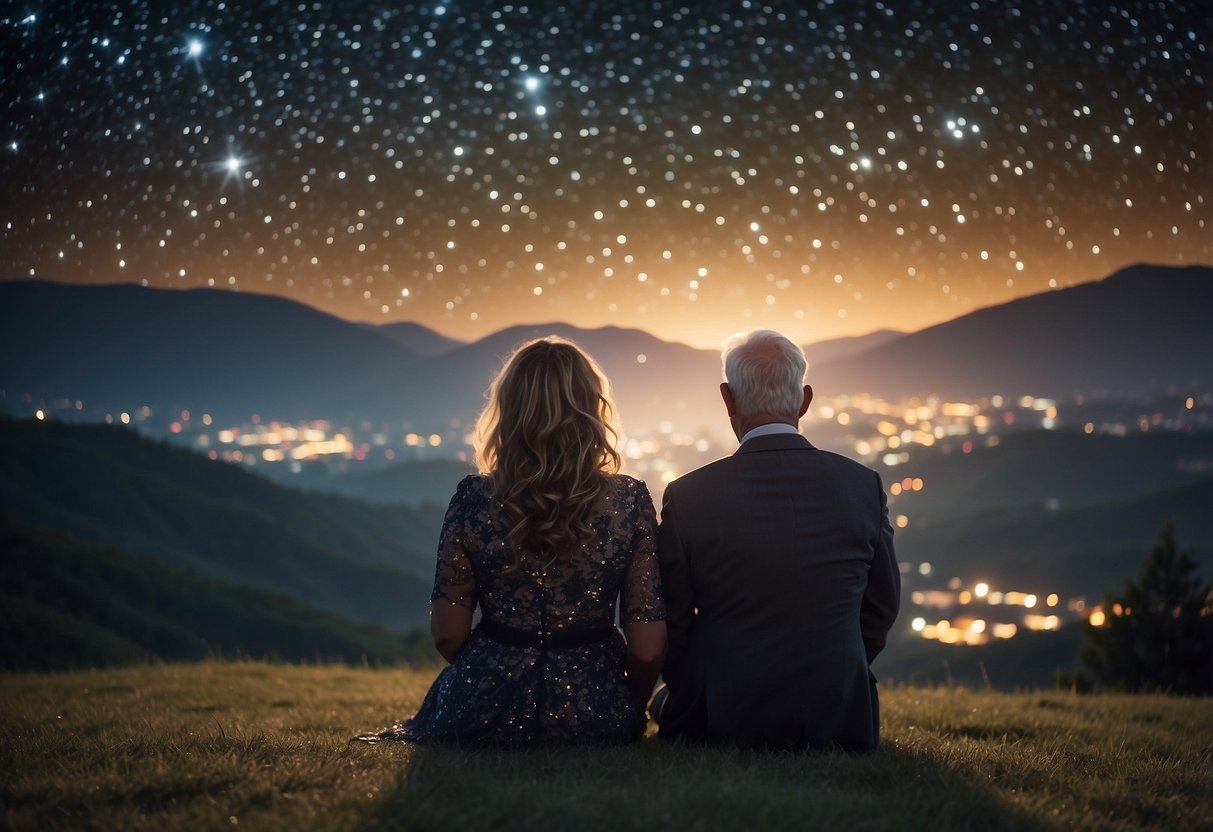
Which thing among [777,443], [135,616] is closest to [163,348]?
[135,616]

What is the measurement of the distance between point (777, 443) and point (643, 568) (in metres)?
0.73

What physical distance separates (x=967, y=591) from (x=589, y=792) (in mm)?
90249

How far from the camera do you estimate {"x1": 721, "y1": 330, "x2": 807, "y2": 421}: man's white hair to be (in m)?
3.27

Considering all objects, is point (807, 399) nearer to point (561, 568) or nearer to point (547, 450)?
point (547, 450)

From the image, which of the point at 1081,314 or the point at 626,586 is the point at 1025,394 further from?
the point at 626,586

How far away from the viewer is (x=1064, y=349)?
404 ft

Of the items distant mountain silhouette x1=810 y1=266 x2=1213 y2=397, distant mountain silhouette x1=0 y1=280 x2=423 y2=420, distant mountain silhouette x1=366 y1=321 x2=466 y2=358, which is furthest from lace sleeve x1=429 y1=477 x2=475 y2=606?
distant mountain silhouette x1=366 y1=321 x2=466 y2=358

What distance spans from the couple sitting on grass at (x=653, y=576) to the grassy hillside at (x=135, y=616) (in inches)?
1300

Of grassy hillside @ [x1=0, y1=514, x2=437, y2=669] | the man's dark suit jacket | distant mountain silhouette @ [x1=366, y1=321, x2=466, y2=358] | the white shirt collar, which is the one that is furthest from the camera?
distant mountain silhouette @ [x1=366, y1=321, x2=466, y2=358]

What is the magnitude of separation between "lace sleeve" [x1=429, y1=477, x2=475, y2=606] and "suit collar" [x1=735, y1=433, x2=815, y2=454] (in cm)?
111

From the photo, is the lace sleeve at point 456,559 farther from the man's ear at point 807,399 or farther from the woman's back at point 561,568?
the man's ear at point 807,399

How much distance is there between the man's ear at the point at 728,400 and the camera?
133 inches

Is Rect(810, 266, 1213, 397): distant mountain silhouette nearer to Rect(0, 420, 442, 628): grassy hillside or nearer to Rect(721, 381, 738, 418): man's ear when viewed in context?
Rect(0, 420, 442, 628): grassy hillside

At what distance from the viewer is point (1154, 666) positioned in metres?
10.2
